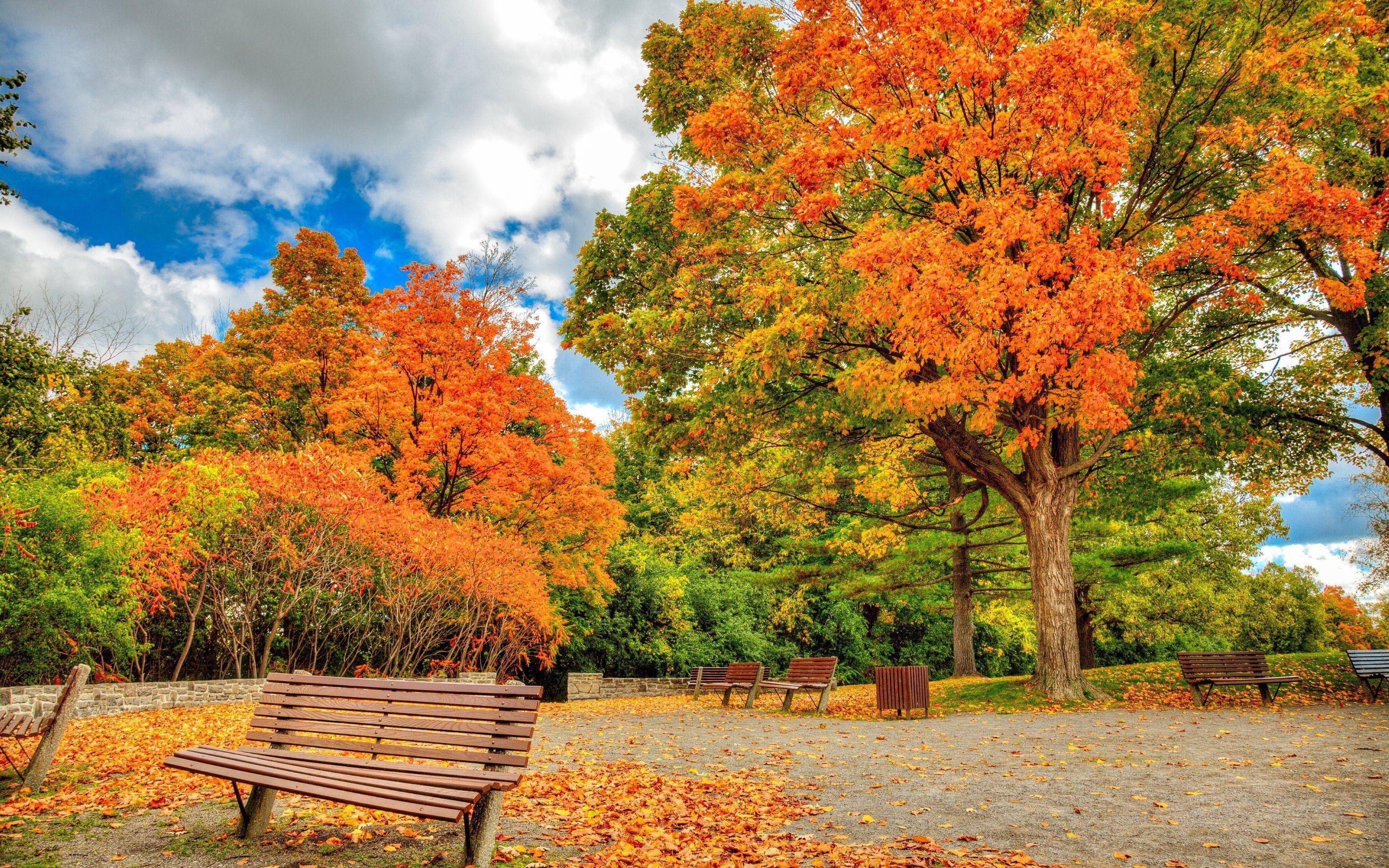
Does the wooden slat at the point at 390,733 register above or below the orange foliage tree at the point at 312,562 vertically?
below

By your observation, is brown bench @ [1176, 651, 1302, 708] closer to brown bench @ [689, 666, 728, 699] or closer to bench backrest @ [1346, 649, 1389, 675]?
bench backrest @ [1346, 649, 1389, 675]

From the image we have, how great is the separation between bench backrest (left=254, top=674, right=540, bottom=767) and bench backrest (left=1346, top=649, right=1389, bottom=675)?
12999 mm

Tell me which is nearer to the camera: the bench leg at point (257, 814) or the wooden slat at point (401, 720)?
the wooden slat at point (401, 720)

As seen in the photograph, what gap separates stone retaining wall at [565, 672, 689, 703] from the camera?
17.5 m

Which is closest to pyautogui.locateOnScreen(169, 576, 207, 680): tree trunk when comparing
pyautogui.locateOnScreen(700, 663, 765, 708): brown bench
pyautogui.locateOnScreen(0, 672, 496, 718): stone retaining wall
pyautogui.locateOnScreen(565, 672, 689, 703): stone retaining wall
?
pyautogui.locateOnScreen(0, 672, 496, 718): stone retaining wall

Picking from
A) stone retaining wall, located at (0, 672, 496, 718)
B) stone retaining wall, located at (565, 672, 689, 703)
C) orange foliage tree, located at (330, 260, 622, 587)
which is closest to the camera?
stone retaining wall, located at (0, 672, 496, 718)

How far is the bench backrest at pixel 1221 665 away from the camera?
36.1ft

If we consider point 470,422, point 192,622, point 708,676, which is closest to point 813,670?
point 708,676

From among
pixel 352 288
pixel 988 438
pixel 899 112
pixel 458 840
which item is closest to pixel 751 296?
pixel 899 112

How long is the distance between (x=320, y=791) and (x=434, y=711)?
32.3 inches

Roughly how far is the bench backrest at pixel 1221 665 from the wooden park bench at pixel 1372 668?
3.90 ft

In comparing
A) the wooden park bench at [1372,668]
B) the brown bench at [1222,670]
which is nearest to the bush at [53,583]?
the brown bench at [1222,670]

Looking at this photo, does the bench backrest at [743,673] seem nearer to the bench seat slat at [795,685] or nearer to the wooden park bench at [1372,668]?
the bench seat slat at [795,685]

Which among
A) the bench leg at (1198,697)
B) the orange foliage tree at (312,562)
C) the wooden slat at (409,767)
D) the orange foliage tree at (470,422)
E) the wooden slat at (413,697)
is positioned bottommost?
the bench leg at (1198,697)
